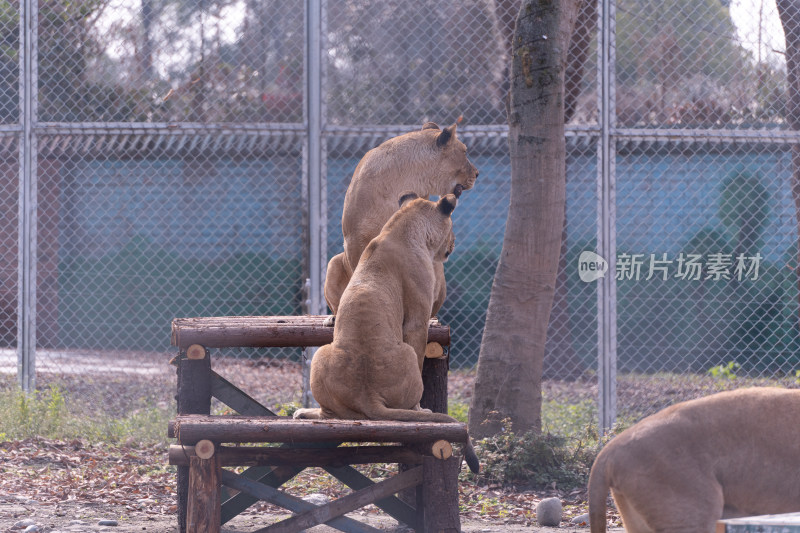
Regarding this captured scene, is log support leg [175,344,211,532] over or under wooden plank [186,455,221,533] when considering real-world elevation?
over

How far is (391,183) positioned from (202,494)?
6.85 feet

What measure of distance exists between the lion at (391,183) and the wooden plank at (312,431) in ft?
3.42

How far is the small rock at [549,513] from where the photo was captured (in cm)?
505

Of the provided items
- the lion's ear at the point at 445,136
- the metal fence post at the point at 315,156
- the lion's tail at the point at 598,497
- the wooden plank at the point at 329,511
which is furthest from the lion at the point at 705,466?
the metal fence post at the point at 315,156

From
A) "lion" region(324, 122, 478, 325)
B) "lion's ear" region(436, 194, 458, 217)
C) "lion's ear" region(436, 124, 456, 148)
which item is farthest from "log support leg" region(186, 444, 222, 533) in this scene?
"lion's ear" region(436, 124, 456, 148)

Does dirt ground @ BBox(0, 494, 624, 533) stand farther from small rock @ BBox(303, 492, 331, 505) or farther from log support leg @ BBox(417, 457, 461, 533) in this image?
log support leg @ BBox(417, 457, 461, 533)

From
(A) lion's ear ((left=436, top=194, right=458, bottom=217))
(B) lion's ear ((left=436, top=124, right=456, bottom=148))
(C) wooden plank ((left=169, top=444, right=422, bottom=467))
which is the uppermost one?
(B) lion's ear ((left=436, top=124, right=456, bottom=148))

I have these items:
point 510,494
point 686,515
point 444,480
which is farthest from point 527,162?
point 686,515

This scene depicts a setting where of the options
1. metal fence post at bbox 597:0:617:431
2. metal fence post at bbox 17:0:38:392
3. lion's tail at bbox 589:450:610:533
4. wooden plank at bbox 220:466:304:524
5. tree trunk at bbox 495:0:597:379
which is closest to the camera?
lion's tail at bbox 589:450:610:533

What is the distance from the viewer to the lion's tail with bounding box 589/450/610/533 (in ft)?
10.5

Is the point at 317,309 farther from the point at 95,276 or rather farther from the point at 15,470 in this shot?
the point at 95,276

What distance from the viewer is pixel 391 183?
5059mm

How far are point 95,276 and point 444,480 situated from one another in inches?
321

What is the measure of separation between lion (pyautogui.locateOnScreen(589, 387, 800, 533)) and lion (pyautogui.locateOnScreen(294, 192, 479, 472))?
0.86 metres
